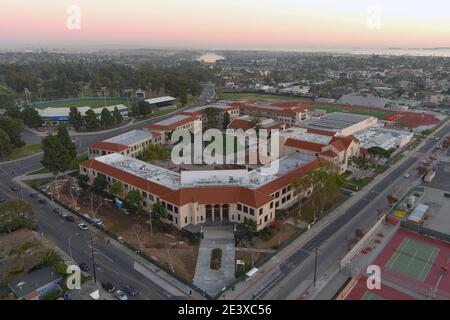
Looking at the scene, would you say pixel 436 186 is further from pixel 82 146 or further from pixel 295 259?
pixel 82 146

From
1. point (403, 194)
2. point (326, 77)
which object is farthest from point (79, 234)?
point (326, 77)

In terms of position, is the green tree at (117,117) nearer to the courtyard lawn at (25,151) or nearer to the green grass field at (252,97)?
the courtyard lawn at (25,151)

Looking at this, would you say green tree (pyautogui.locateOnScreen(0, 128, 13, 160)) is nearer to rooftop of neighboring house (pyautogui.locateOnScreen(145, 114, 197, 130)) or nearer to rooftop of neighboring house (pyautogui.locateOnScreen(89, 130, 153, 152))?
rooftop of neighboring house (pyautogui.locateOnScreen(89, 130, 153, 152))

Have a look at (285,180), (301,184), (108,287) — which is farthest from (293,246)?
(108,287)

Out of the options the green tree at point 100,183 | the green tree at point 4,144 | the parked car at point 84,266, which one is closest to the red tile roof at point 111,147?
the green tree at point 100,183

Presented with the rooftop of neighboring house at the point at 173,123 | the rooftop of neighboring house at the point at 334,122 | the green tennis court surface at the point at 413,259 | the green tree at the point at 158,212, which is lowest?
the green tennis court surface at the point at 413,259

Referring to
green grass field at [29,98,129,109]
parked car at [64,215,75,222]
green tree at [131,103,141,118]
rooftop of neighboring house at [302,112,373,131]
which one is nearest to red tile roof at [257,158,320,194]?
parked car at [64,215,75,222]
